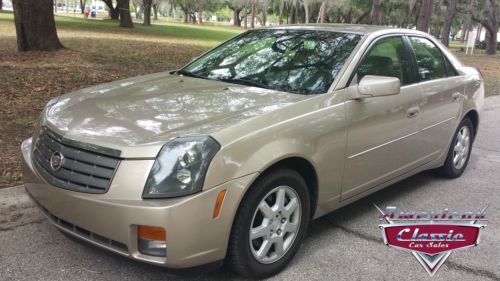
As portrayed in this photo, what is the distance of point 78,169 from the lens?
2.87m

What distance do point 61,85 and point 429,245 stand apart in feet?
22.9

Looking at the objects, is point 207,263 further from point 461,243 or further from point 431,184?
point 431,184

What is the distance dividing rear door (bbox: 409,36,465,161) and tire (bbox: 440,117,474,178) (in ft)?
0.95

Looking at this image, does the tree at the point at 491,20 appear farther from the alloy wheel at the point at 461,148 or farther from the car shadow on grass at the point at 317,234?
the car shadow on grass at the point at 317,234

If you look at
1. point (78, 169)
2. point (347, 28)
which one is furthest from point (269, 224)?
point (347, 28)

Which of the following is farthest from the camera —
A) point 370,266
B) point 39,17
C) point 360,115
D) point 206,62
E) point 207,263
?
point 39,17

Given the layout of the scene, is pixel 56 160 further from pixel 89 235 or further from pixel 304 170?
pixel 304 170

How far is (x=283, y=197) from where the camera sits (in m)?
3.24

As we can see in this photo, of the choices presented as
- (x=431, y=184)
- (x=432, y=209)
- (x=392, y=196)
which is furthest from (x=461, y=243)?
(x=431, y=184)

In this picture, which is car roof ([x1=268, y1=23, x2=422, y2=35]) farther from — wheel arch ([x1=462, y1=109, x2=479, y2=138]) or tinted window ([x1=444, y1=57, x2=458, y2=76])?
wheel arch ([x1=462, y1=109, x2=479, y2=138])

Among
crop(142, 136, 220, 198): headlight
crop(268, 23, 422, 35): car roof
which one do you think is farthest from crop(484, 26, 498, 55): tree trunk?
crop(142, 136, 220, 198): headlight

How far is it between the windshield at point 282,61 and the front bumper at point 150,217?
1196 mm

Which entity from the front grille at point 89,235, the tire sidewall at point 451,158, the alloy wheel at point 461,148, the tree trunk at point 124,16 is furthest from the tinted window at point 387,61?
the tree trunk at point 124,16

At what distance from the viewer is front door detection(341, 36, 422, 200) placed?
3760mm
